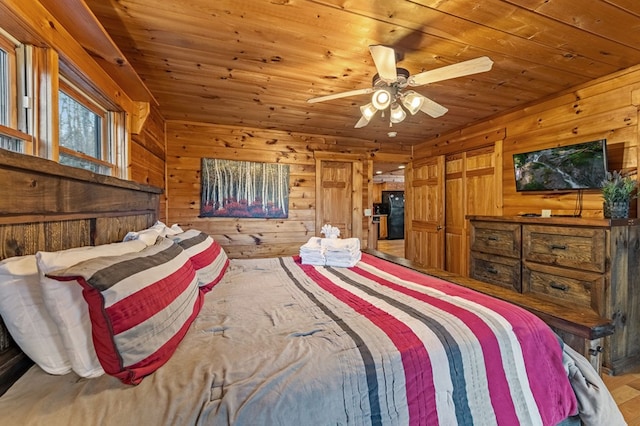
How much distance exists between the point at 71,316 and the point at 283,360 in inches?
23.9

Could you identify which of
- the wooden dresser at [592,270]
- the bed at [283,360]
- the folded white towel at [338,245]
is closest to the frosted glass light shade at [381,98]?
the folded white towel at [338,245]

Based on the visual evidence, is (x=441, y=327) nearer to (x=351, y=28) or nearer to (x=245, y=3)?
(x=351, y=28)

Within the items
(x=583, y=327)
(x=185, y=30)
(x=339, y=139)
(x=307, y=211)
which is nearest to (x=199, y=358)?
(x=583, y=327)

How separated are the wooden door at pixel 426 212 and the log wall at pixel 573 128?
859 mm

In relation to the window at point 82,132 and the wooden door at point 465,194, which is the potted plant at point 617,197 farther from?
the window at point 82,132

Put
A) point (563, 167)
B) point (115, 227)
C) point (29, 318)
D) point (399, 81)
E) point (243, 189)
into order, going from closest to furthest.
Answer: point (29, 318), point (115, 227), point (399, 81), point (563, 167), point (243, 189)

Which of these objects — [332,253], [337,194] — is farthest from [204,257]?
[337,194]

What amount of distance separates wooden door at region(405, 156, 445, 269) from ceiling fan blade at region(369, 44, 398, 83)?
111 inches

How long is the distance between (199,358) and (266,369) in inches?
8.6

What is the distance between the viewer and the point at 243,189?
374cm

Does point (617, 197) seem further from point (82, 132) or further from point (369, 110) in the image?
point (82, 132)

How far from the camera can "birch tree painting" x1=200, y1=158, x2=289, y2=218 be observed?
3.62m

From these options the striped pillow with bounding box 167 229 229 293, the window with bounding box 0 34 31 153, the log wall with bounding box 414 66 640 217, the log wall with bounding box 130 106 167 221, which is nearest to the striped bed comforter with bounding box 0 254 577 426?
the striped pillow with bounding box 167 229 229 293

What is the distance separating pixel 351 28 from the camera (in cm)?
173
